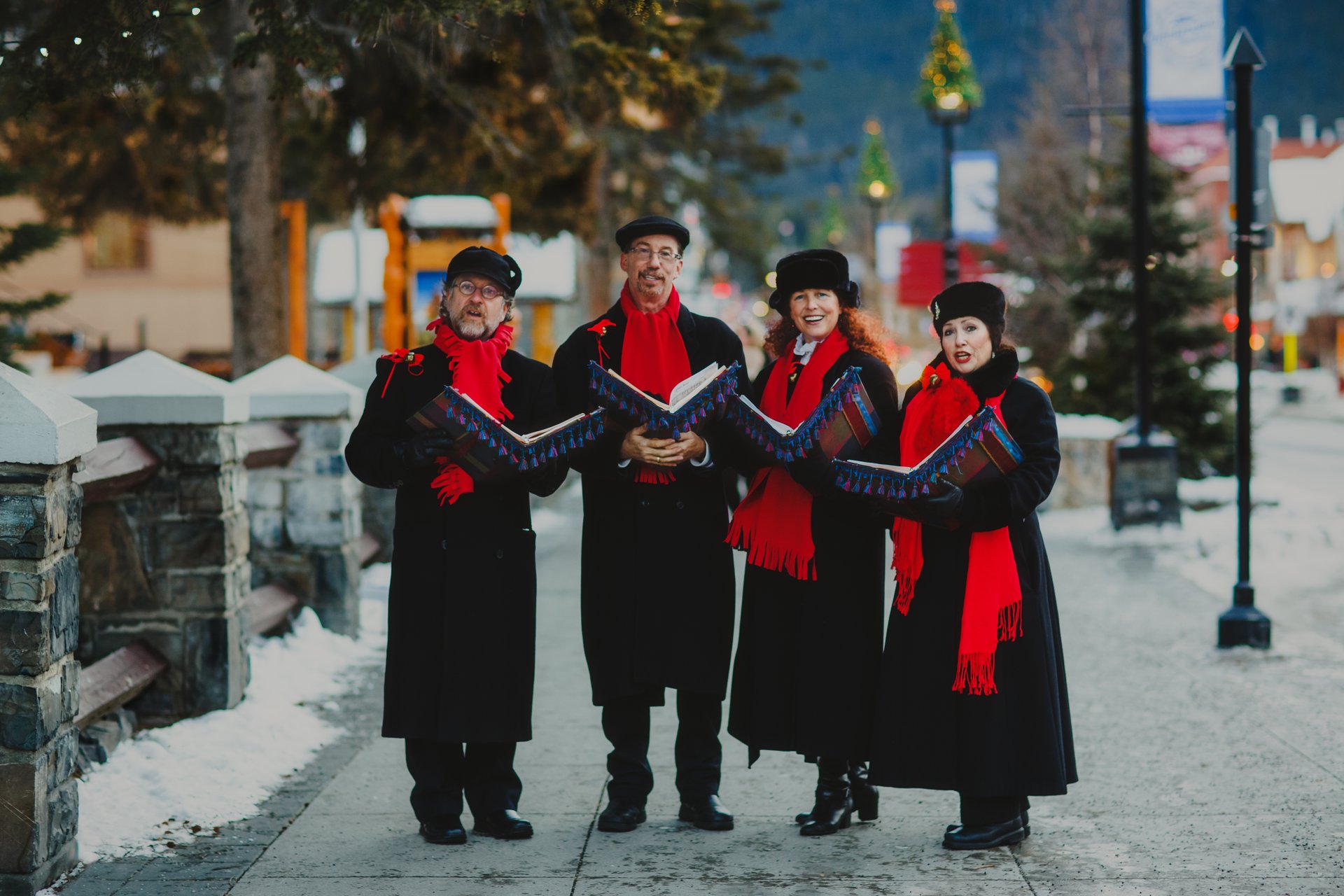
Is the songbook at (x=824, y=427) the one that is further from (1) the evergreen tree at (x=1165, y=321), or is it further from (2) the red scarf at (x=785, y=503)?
(1) the evergreen tree at (x=1165, y=321)

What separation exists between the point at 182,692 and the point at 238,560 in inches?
25.0

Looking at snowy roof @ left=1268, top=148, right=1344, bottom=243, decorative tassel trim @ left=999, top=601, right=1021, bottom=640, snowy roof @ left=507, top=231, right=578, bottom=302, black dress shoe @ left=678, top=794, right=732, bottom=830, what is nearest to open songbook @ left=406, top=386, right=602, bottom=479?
black dress shoe @ left=678, top=794, right=732, bottom=830

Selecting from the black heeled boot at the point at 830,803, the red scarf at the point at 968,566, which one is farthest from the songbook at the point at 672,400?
the black heeled boot at the point at 830,803

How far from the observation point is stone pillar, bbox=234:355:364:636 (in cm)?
860

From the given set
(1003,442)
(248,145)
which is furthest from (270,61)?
(1003,442)

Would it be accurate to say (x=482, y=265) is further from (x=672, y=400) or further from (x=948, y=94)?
(x=948, y=94)

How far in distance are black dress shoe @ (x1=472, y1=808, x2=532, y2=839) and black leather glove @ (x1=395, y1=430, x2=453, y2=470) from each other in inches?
48.1

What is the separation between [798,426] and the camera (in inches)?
204

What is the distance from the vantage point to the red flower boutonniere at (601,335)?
5379 mm

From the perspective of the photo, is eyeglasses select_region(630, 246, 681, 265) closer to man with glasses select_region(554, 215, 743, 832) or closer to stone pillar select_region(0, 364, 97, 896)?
man with glasses select_region(554, 215, 743, 832)

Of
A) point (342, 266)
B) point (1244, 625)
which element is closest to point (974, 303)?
point (1244, 625)

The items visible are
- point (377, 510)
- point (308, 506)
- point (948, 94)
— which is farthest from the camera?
point (948, 94)

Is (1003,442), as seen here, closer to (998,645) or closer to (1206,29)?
A: (998,645)

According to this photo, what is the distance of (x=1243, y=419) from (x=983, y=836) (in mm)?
4307
